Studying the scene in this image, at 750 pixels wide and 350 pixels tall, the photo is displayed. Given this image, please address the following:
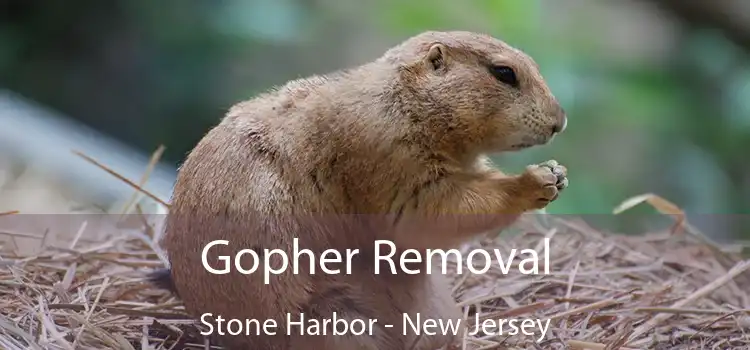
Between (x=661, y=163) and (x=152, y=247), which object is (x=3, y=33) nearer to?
(x=152, y=247)

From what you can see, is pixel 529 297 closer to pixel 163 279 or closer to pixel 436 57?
pixel 436 57

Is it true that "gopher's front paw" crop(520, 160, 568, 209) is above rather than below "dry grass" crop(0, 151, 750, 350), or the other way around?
above

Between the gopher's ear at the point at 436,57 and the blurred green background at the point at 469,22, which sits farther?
the blurred green background at the point at 469,22

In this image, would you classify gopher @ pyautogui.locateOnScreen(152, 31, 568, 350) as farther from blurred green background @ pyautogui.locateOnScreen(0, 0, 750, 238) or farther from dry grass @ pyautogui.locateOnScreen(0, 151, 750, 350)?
blurred green background @ pyautogui.locateOnScreen(0, 0, 750, 238)

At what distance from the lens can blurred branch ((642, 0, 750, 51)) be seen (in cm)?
258

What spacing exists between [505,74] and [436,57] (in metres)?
0.14

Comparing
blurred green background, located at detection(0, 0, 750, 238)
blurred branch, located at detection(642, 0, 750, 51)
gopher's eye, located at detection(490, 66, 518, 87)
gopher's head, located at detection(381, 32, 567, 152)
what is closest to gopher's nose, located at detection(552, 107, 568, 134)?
gopher's head, located at detection(381, 32, 567, 152)

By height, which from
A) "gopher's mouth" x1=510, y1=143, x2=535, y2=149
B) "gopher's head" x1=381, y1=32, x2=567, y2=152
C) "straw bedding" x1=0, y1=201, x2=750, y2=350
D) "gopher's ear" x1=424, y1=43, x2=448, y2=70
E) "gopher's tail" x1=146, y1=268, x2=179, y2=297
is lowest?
"straw bedding" x1=0, y1=201, x2=750, y2=350

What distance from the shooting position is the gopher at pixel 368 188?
1.57m

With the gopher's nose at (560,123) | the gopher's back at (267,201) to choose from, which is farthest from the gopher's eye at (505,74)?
the gopher's back at (267,201)

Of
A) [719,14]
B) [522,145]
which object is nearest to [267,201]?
[522,145]

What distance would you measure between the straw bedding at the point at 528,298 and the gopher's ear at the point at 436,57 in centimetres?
37

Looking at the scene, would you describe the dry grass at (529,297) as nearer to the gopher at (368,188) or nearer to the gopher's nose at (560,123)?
the gopher at (368,188)

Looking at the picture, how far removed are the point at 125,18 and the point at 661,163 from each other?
1962mm
